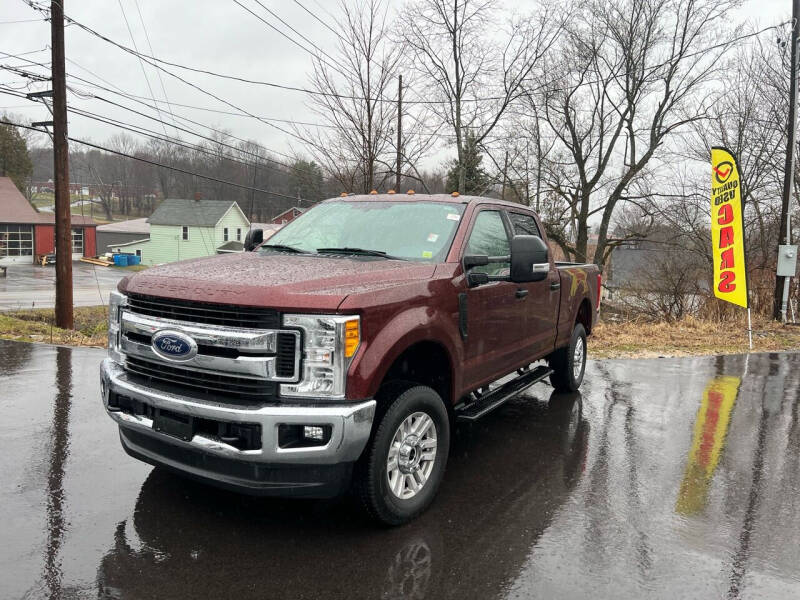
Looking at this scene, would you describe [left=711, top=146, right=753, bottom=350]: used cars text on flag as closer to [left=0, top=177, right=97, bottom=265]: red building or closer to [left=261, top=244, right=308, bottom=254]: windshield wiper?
[left=261, top=244, right=308, bottom=254]: windshield wiper

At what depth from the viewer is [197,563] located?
10.3 ft

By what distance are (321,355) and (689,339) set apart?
33.8 ft

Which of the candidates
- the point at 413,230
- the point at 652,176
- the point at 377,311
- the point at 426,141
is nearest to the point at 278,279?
the point at 377,311

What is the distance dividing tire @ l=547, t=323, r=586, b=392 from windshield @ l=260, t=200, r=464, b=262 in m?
2.75

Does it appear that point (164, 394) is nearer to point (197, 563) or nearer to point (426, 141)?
point (197, 563)

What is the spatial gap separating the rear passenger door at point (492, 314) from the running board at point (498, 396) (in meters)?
0.19

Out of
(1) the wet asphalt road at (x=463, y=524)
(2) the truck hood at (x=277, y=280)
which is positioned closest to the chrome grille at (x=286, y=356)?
(2) the truck hood at (x=277, y=280)

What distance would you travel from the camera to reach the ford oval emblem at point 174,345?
3293 millimetres

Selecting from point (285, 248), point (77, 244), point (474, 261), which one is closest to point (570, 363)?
point (474, 261)

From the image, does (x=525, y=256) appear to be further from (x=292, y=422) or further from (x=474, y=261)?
(x=292, y=422)

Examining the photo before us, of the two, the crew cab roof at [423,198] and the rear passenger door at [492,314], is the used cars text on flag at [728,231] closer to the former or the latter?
the rear passenger door at [492,314]

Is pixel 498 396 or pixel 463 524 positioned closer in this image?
pixel 463 524

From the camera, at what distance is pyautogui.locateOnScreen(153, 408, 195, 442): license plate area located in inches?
128

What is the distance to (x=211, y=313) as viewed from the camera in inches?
129
